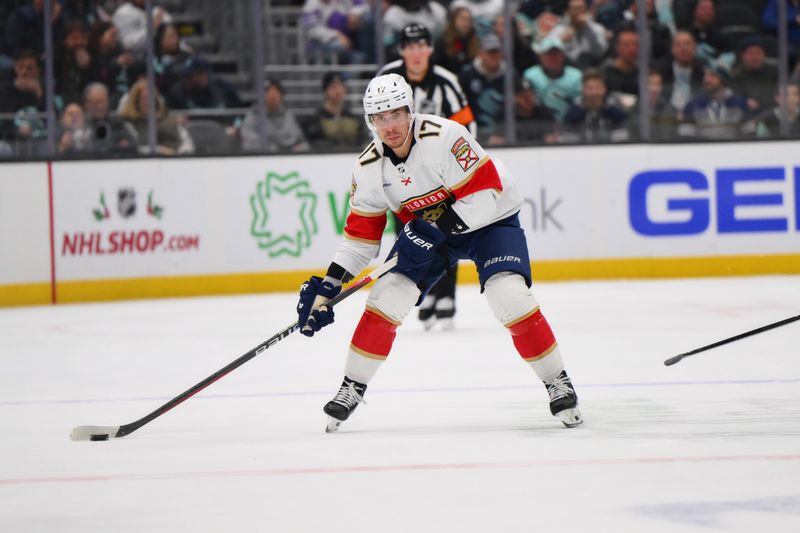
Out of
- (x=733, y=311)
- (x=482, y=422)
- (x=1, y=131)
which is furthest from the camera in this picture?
(x=1, y=131)

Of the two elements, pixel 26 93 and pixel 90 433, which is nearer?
pixel 90 433

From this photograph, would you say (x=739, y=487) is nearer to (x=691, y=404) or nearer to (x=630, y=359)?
(x=691, y=404)

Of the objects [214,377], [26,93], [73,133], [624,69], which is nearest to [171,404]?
[214,377]

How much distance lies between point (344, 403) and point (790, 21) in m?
6.38

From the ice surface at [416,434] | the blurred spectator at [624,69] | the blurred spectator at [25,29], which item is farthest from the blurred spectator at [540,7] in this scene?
the blurred spectator at [25,29]

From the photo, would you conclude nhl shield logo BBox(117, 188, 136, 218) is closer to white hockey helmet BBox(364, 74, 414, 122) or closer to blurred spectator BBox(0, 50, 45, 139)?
blurred spectator BBox(0, 50, 45, 139)

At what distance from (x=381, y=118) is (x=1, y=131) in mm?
5219

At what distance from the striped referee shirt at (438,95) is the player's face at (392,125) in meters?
2.70

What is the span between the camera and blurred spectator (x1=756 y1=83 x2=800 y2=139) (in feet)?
29.5

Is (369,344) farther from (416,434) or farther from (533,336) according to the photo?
(533,336)

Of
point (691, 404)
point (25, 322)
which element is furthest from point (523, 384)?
point (25, 322)

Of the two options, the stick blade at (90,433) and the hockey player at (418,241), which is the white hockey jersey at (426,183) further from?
the stick blade at (90,433)

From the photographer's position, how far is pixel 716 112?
29.8ft

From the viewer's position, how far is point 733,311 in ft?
22.6
